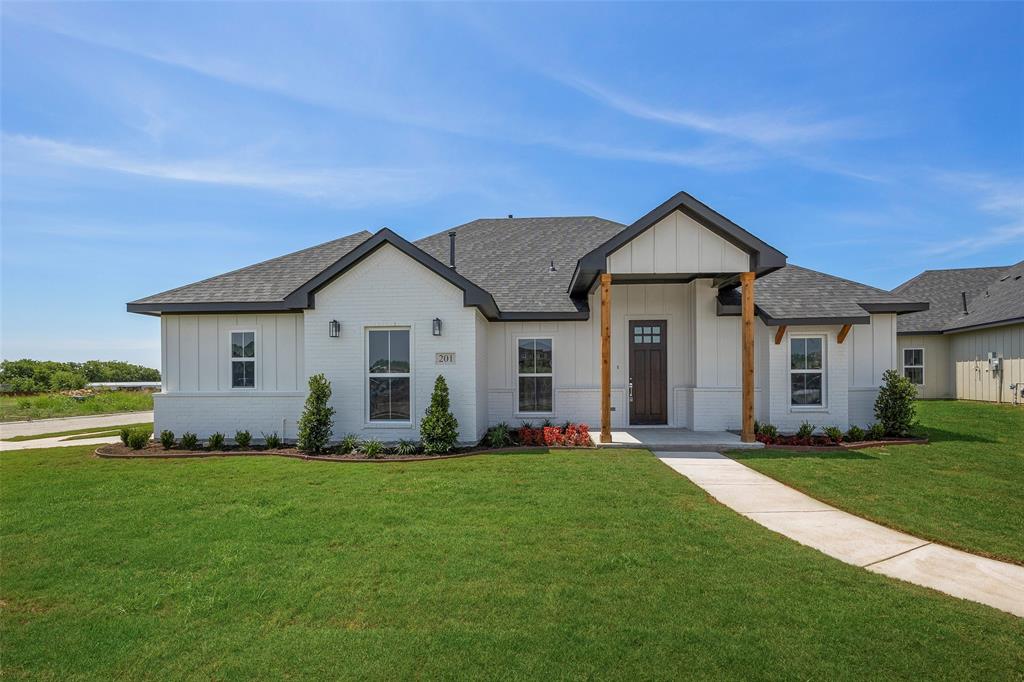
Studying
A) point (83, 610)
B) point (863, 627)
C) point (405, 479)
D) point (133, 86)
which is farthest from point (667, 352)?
point (133, 86)

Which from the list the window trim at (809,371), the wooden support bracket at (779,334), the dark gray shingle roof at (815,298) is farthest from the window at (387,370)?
the window trim at (809,371)

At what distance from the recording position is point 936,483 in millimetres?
6797

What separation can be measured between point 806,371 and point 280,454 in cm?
1222

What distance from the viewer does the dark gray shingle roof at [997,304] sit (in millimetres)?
16844

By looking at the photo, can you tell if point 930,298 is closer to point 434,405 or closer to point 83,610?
point 434,405

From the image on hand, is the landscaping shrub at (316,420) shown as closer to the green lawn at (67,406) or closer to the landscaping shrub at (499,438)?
the landscaping shrub at (499,438)

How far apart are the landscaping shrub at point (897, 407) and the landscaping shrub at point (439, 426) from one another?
10.1 m

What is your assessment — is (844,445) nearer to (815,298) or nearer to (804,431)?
(804,431)

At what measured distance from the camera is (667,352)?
39.1 feet

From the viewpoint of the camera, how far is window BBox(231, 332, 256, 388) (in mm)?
10672

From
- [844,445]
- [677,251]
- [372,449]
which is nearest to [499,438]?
[372,449]

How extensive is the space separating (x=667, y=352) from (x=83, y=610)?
11308 millimetres

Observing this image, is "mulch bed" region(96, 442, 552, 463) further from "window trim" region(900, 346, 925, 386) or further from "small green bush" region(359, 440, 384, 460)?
"window trim" region(900, 346, 925, 386)

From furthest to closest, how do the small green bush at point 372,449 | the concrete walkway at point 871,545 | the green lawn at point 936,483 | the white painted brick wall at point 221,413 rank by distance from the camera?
1. the white painted brick wall at point 221,413
2. the small green bush at point 372,449
3. the green lawn at point 936,483
4. the concrete walkway at point 871,545
